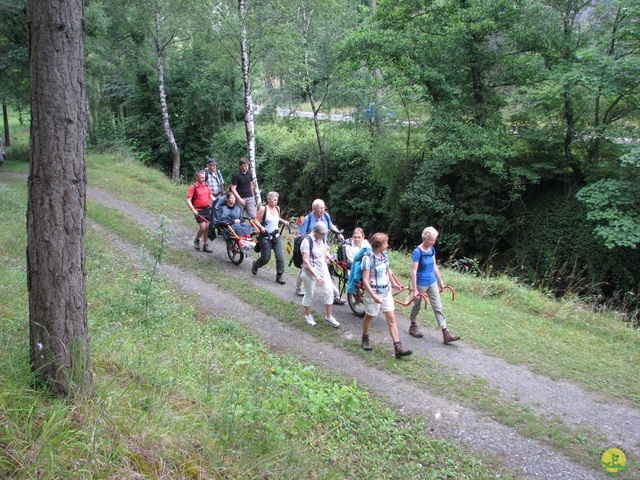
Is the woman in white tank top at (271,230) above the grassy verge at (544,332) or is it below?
above

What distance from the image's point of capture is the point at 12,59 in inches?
755

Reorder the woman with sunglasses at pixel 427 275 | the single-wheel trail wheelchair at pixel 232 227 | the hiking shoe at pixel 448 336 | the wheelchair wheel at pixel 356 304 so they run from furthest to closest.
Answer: the single-wheel trail wheelchair at pixel 232 227 < the wheelchair wheel at pixel 356 304 < the hiking shoe at pixel 448 336 < the woman with sunglasses at pixel 427 275

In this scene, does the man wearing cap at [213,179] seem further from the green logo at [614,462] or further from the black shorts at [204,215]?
the green logo at [614,462]

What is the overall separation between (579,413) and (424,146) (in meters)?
13.4

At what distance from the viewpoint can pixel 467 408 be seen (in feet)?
19.1

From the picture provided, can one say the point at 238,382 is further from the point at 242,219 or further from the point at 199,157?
the point at 199,157

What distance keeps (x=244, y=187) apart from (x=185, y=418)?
8316 millimetres

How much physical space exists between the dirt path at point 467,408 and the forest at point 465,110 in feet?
19.5

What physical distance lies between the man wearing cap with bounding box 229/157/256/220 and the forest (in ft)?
18.6

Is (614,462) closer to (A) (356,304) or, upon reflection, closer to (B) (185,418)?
(B) (185,418)

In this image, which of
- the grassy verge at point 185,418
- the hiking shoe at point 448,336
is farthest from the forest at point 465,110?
the grassy verge at point 185,418

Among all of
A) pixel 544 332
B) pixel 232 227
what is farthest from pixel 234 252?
pixel 544 332

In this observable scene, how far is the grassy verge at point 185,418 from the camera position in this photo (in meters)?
2.88

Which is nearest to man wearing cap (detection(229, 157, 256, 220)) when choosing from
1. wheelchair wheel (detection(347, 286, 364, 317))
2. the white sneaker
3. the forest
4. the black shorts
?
the black shorts
